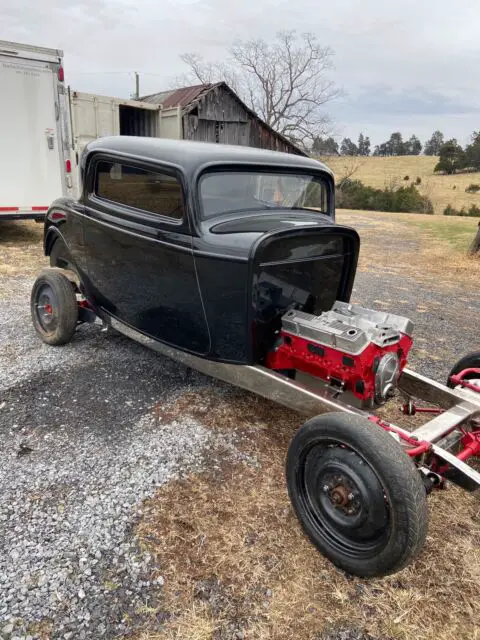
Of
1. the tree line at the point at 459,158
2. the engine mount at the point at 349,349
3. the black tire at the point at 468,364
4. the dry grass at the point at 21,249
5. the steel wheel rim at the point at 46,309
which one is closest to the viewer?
the engine mount at the point at 349,349

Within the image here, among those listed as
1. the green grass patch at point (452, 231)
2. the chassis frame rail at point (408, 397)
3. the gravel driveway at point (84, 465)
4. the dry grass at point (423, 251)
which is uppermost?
the chassis frame rail at point (408, 397)

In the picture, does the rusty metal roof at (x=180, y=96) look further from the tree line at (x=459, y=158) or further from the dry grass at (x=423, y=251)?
the tree line at (x=459, y=158)

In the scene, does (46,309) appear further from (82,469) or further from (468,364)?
(468,364)

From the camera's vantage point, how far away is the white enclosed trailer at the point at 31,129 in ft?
25.8

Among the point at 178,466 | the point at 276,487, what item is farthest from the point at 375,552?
the point at 178,466

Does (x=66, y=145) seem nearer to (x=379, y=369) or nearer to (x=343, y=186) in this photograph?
(x=379, y=369)

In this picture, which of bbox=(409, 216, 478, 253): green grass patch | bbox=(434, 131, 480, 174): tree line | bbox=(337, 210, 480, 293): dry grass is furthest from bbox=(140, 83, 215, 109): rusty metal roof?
bbox=(434, 131, 480, 174): tree line

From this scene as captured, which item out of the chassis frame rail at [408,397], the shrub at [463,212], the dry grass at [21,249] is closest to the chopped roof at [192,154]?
the chassis frame rail at [408,397]

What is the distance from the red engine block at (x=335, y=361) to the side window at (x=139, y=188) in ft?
3.83

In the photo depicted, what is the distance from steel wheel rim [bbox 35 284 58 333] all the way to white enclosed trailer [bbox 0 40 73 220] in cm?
450

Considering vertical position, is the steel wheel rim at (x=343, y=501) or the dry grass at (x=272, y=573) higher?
the steel wheel rim at (x=343, y=501)

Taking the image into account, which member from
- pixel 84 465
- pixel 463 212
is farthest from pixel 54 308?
pixel 463 212

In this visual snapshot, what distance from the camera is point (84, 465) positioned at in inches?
114

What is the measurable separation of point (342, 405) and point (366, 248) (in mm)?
9260
